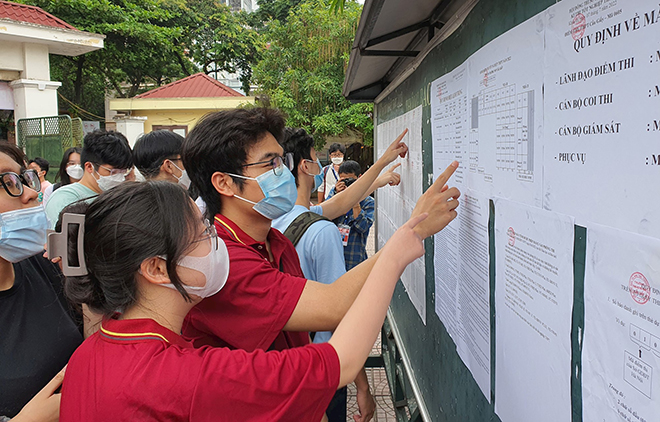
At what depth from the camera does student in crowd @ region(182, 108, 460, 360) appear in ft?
4.79

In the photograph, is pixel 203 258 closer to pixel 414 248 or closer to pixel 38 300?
pixel 414 248

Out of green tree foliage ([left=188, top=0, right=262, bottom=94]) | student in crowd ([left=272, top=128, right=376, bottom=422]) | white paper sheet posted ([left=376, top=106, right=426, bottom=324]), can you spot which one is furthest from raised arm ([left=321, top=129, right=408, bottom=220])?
green tree foliage ([left=188, top=0, right=262, bottom=94])

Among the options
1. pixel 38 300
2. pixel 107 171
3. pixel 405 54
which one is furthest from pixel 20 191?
pixel 405 54

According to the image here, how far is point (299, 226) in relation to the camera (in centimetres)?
230

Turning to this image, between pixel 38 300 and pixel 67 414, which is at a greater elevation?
pixel 38 300

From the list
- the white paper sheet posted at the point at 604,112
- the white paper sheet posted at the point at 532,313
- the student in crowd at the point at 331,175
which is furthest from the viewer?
the student in crowd at the point at 331,175

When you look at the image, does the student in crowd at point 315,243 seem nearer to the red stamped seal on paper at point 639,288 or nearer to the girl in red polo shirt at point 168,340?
the girl in red polo shirt at point 168,340

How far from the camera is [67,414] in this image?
120cm

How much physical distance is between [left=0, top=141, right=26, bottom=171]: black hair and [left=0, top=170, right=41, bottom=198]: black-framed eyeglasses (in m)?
0.05

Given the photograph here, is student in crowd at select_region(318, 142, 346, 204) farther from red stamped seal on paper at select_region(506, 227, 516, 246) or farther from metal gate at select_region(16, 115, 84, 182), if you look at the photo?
red stamped seal on paper at select_region(506, 227, 516, 246)

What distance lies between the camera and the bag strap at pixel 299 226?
226 centimetres

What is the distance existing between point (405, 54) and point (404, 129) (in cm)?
43

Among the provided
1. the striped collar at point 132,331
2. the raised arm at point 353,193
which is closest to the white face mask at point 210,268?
the striped collar at point 132,331

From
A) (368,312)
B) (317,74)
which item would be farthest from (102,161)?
(317,74)
